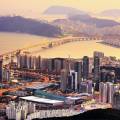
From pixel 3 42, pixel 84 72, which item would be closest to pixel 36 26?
pixel 3 42

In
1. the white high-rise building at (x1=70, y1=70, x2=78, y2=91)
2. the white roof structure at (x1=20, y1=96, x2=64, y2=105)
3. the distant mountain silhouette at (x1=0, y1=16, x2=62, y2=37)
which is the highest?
the distant mountain silhouette at (x1=0, y1=16, x2=62, y2=37)

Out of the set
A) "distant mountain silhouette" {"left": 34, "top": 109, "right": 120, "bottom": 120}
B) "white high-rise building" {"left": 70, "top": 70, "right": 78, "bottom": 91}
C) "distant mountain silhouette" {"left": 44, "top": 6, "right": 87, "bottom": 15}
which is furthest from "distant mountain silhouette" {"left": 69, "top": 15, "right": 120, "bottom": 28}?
"distant mountain silhouette" {"left": 34, "top": 109, "right": 120, "bottom": 120}

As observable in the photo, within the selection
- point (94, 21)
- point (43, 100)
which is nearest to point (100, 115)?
point (43, 100)

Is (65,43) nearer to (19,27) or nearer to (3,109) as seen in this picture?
(19,27)

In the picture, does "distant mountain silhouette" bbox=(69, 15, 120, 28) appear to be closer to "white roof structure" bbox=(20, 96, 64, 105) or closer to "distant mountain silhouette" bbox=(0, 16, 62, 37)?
"distant mountain silhouette" bbox=(0, 16, 62, 37)

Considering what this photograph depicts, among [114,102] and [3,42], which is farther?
[3,42]

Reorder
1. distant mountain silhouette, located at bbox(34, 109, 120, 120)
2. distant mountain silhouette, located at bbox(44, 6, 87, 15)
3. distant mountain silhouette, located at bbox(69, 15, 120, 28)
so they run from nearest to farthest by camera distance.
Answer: distant mountain silhouette, located at bbox(34, 109, 120, 120) → distant mountain silhouette, located at bbox(44, 6, 87, 15) → distant mountain silhouette, located at bbox(69, 15, 120, 28)

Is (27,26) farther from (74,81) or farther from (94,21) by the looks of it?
(74,81)
